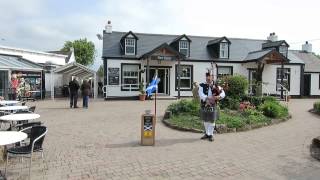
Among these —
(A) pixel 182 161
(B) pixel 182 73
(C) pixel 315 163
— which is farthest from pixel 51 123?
(B) pixel 182 73

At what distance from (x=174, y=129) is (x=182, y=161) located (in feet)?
13.1

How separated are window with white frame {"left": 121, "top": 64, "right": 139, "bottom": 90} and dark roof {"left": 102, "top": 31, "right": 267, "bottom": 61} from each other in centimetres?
81

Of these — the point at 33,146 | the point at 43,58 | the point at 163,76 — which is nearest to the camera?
the point at 33,146

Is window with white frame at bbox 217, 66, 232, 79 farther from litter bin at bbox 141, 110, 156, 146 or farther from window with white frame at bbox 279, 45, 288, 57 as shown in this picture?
litter bin at bbox 141, 110, 156, 146

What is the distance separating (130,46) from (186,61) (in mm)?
4454

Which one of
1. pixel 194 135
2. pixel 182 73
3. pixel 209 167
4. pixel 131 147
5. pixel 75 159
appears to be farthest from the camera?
pixel 182 73

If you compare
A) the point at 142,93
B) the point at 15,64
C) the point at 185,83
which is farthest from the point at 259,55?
the point at 15,64

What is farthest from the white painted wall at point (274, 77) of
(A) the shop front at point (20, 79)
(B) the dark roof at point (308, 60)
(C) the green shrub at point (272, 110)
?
(A) the shop front at point (20, 79)

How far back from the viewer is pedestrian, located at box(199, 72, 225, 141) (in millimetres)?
9289

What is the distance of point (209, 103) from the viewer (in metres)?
9.37

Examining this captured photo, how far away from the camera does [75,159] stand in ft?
23.3

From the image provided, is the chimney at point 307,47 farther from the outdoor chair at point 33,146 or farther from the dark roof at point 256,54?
the outdoor chair at point 33,146

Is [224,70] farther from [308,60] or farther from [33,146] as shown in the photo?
[33,146]

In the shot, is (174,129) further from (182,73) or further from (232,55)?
(232,55)
